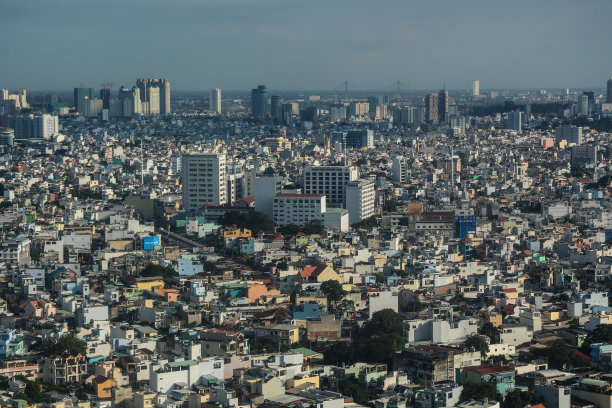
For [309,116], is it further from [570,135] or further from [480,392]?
[480,392]

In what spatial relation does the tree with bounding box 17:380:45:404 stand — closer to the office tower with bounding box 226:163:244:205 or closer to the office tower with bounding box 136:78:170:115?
the office tower with bounding box 226:163:244:205

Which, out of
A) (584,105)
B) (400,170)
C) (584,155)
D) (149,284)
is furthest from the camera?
(584,105)

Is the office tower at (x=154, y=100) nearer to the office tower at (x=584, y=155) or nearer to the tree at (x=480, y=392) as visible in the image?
the office tower at (x=584, y=155)

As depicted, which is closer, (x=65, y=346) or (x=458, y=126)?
(x=65, y=346)

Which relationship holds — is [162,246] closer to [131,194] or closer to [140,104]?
[131,194]

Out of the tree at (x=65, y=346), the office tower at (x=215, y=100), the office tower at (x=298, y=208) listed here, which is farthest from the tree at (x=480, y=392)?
the office tower at (x=215, y=100)

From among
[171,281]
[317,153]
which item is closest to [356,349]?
[171,281]

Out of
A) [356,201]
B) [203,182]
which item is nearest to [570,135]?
[356,201]
